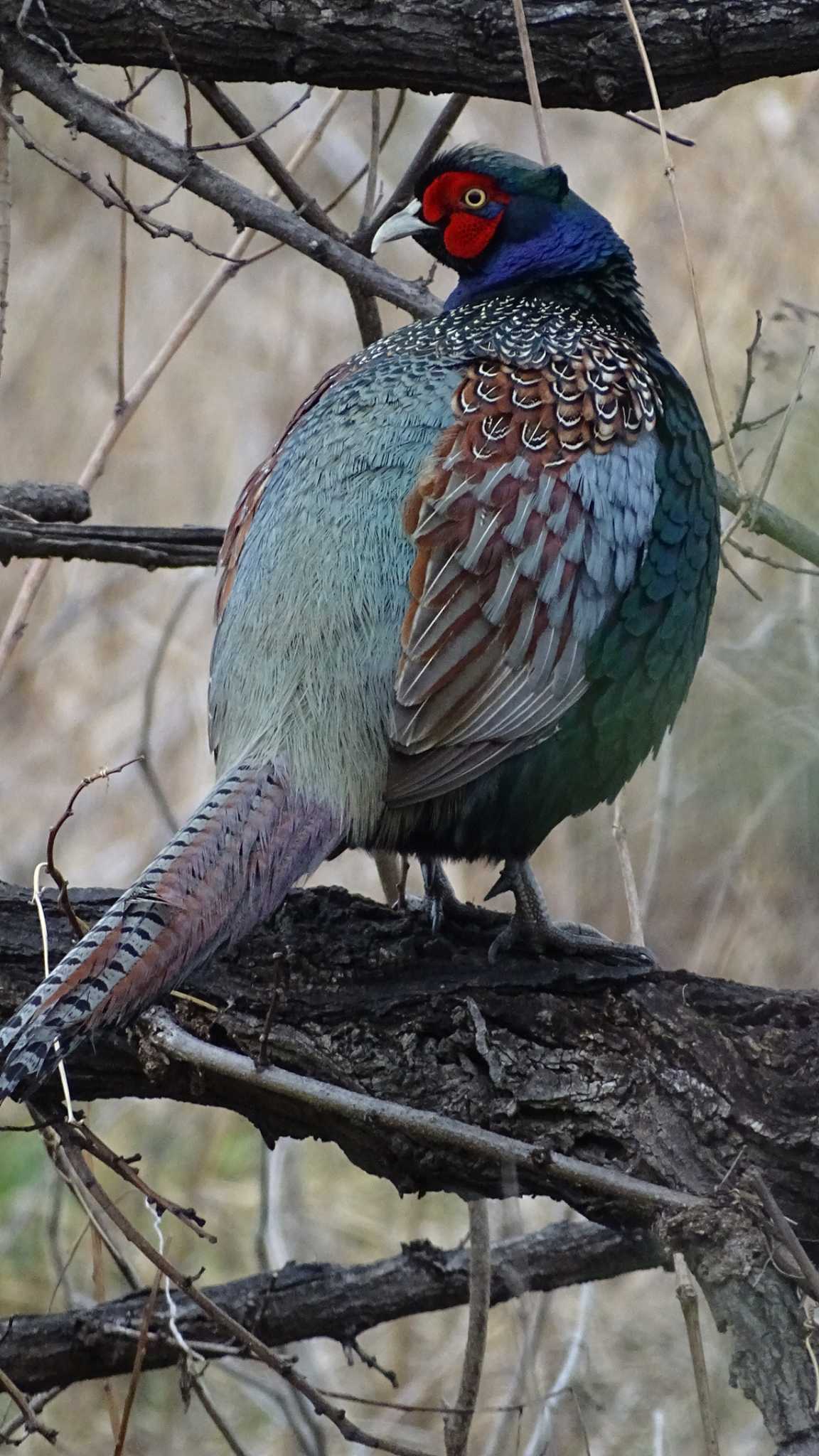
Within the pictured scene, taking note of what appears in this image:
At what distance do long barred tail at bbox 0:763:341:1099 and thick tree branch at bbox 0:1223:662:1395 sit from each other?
0.96 metres

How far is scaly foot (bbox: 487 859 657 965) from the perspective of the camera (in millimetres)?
3162

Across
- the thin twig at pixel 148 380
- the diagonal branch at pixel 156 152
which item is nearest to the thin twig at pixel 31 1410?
the thin twig at pixel 148 380

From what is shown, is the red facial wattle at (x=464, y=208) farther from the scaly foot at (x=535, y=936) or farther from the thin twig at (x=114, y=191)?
the scaly foot at (x=535, y=936)

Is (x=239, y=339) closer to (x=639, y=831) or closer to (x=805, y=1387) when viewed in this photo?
(x=639, y=831)

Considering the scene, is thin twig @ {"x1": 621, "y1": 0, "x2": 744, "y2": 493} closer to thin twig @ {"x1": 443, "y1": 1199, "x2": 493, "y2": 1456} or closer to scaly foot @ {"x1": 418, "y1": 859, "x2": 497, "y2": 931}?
scaly foot @ {"x1": 418, "y1": 859, "x2": 497, "y2": 931}

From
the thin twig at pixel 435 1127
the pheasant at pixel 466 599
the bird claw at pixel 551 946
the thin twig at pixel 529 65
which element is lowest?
the thin twig at pixel 435 1127

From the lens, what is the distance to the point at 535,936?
3166 millimetres

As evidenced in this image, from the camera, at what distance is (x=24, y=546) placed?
3404 mm

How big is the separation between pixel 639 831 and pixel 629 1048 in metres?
3.59

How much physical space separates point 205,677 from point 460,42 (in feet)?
13.8

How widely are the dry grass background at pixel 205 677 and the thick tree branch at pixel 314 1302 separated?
0.49m

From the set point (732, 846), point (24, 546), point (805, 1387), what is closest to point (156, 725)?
point (732, 846)

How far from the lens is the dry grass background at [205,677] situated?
5.07 meters

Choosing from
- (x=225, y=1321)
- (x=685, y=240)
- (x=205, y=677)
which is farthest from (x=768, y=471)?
(x=205, y=677)
